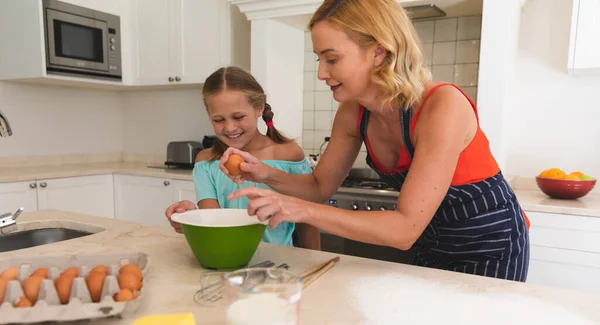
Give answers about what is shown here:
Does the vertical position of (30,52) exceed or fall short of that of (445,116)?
it exceeds it

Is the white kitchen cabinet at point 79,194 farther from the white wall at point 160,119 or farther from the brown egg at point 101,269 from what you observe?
the brown egg at point 101,269

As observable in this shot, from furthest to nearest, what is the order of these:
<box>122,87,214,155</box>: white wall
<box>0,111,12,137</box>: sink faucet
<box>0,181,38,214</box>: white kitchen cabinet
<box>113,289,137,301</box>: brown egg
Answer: <box>122,87,214,155</box>: white wall, <box>0,181,38,214</box>: white kitchen cabinet, <box>0,111,12,137</box>: sink faucet, <box>113,289,137,301</box>: brown egg

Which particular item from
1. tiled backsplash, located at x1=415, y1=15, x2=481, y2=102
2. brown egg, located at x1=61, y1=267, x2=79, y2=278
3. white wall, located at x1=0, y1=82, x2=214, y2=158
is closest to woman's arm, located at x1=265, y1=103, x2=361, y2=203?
brown egg, located at x1=61, y1=267, x2=79, y2=278

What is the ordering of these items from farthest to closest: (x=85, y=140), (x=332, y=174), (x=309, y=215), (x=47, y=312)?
1. (x=85, y=140)
2. (x=332, y=174)
3. (x=309, y=215)
4. (x=47, y=312)

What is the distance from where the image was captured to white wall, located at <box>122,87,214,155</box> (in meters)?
3.32

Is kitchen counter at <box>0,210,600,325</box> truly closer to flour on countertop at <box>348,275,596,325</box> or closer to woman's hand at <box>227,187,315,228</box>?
flour on countertop at <box>348,275,596,325</box>

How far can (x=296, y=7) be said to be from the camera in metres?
2.48

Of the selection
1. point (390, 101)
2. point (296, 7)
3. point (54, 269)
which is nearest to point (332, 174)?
point (390, 101)

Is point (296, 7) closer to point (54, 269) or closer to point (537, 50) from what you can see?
point (537, 50)

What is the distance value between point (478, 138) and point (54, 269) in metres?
0.91

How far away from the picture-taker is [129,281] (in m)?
0.71

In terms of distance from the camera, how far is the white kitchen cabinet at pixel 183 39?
110 inches

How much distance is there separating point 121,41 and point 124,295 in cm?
284

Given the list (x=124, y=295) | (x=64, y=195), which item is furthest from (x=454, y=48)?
(x=64, y=195)
